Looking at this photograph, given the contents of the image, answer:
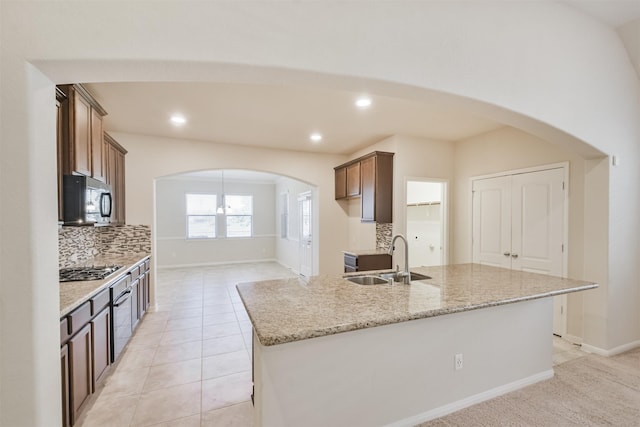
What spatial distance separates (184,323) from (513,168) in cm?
503

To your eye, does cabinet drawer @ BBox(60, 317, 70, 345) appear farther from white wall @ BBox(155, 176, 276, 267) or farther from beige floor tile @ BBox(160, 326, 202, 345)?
white wall @ BBox(155, 176, 276, 267)

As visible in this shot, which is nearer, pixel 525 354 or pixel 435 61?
pixel 435 61

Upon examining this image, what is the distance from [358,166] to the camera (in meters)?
4.85

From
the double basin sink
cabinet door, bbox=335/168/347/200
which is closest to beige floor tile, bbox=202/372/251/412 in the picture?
the double basin sink

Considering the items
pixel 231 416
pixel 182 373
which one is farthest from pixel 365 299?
pixel 182 373

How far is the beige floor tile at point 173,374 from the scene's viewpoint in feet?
8.31

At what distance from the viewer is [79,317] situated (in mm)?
1937

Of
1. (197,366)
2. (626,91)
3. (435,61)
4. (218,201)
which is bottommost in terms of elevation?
(197,366)

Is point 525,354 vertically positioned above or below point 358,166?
below

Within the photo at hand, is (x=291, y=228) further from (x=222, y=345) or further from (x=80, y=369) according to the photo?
(x=80, y=369)

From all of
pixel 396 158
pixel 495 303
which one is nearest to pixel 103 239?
pixel 396 158

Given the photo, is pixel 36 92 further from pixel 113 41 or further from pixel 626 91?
pixel 626 91

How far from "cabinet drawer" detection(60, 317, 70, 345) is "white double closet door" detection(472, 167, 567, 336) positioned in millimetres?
4687

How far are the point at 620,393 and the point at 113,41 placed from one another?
4.27 metres
